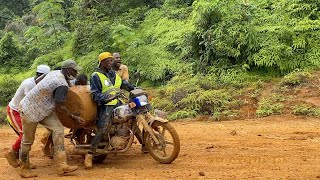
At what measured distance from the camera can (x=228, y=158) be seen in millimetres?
6734

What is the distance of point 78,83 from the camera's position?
720 cm

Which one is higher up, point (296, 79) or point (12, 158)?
point (296, 79)

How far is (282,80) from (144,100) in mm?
5456

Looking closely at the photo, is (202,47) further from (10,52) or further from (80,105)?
(10,52)

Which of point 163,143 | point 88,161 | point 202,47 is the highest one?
point 202,47

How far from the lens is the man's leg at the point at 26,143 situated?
6.48 m

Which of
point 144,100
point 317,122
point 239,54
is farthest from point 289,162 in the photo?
point 239,54

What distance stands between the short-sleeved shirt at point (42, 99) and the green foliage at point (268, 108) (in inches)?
201

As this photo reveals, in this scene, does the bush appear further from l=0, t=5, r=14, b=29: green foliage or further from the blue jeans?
l=0, t=5, r=14, b=29: green foliage

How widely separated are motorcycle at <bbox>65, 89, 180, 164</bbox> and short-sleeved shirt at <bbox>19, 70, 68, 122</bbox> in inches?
33.6

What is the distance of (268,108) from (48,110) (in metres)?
5.43

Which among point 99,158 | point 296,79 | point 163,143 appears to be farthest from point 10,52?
point 163,143

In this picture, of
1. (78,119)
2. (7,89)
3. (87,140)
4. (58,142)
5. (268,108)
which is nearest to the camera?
(58,142)

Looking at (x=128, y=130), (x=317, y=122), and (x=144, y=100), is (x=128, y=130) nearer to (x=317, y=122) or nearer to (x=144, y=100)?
(x=144, y=100)
